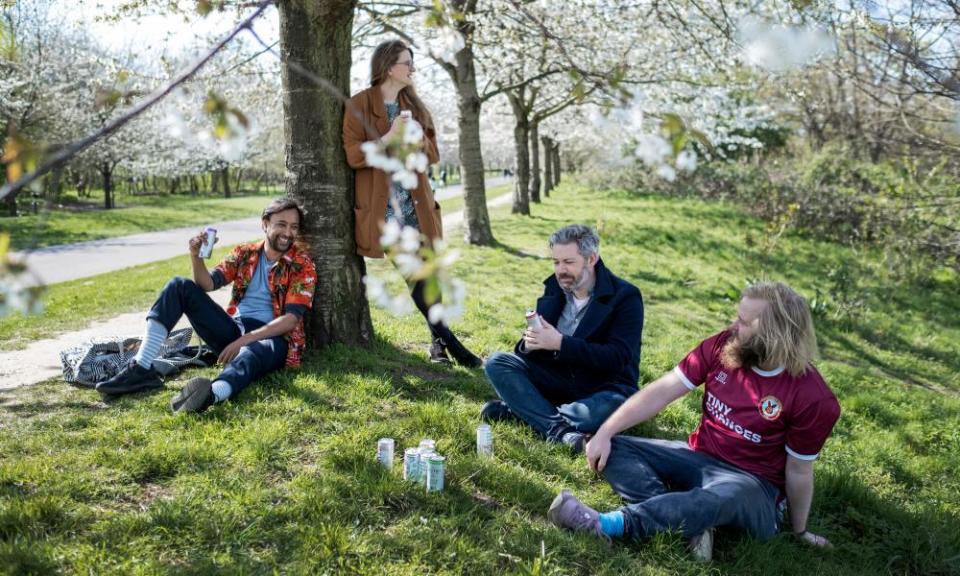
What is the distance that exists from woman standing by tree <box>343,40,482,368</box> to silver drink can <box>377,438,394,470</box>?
4.47 feet

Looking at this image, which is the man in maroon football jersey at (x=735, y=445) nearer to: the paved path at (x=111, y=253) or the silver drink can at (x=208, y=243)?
the silver drink can at (x=208, y=243)

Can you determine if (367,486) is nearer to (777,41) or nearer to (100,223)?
(777,41)

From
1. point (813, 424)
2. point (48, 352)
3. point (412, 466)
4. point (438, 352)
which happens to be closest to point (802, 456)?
point (813, 424)

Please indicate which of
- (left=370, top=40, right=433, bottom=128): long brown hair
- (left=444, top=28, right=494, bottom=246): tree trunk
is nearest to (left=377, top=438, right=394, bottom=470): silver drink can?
(left=370, top=40, right=433, bottom=128): long brown hair

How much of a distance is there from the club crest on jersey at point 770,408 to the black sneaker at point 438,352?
2.54 meters

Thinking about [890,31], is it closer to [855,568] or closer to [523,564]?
[855,568]

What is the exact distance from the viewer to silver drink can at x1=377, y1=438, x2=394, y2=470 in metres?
3.35

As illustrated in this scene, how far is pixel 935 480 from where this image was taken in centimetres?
434

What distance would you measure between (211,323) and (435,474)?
2019 mm

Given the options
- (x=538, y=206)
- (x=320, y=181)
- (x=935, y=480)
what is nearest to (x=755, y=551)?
(x=935, y=480)

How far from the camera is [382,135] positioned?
4578mm

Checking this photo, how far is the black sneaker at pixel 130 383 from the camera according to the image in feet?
14.0

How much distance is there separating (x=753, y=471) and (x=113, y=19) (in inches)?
325

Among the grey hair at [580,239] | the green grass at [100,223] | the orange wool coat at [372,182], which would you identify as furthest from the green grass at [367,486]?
the green grass at [100,223]
